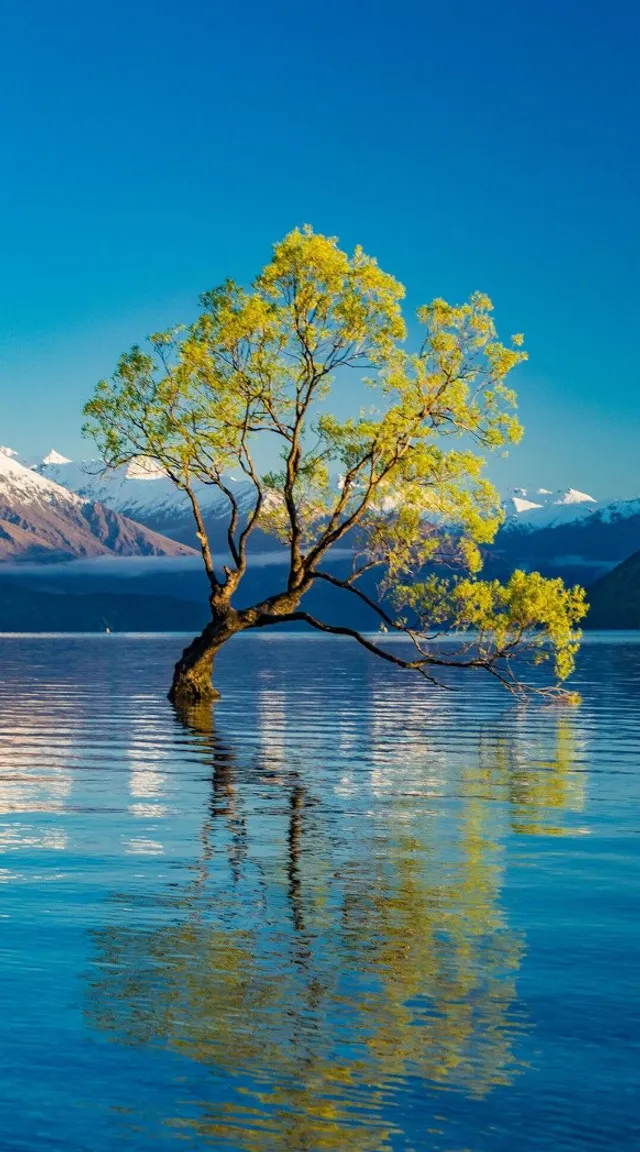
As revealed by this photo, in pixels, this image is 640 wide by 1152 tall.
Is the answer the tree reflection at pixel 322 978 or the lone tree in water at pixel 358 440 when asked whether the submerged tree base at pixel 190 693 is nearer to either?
the lone tree in water at pixel 358 440

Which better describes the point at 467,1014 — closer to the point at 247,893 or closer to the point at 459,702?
the point at 247,893

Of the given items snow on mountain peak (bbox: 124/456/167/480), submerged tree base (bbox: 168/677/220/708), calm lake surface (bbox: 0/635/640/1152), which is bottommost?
calm lake surface (bbox: 0/635/640/1152)

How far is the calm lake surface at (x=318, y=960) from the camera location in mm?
11586

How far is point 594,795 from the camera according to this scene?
114 feet

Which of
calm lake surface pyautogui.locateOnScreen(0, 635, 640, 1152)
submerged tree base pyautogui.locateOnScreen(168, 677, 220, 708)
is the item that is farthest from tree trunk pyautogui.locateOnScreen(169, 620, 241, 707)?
calm lake surface pyautogui.locateOnScreen(0, 635, 640, 1152)

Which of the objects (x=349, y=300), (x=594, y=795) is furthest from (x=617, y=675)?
(x=594, y=795)

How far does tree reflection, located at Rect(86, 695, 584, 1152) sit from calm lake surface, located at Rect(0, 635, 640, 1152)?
0.04 m

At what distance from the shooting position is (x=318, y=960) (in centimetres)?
1652

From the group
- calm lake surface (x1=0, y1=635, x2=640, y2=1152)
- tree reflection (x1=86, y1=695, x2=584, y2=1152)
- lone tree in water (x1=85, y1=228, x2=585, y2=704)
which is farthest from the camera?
lone tree in water (x1=85, y1=228, x2=585, y2=704)

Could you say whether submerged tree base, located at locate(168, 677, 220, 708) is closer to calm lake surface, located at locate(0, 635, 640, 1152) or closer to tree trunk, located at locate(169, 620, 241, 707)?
tree trunk, located at locate(169, 620, 241, 707)

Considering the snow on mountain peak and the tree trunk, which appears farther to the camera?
the tree trunk

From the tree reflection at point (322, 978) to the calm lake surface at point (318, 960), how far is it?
4 centimetres

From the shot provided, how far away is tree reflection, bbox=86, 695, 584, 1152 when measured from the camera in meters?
12.0

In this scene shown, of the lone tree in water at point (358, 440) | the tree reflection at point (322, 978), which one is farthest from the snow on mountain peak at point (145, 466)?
the tree reflection at point (322, 978)
